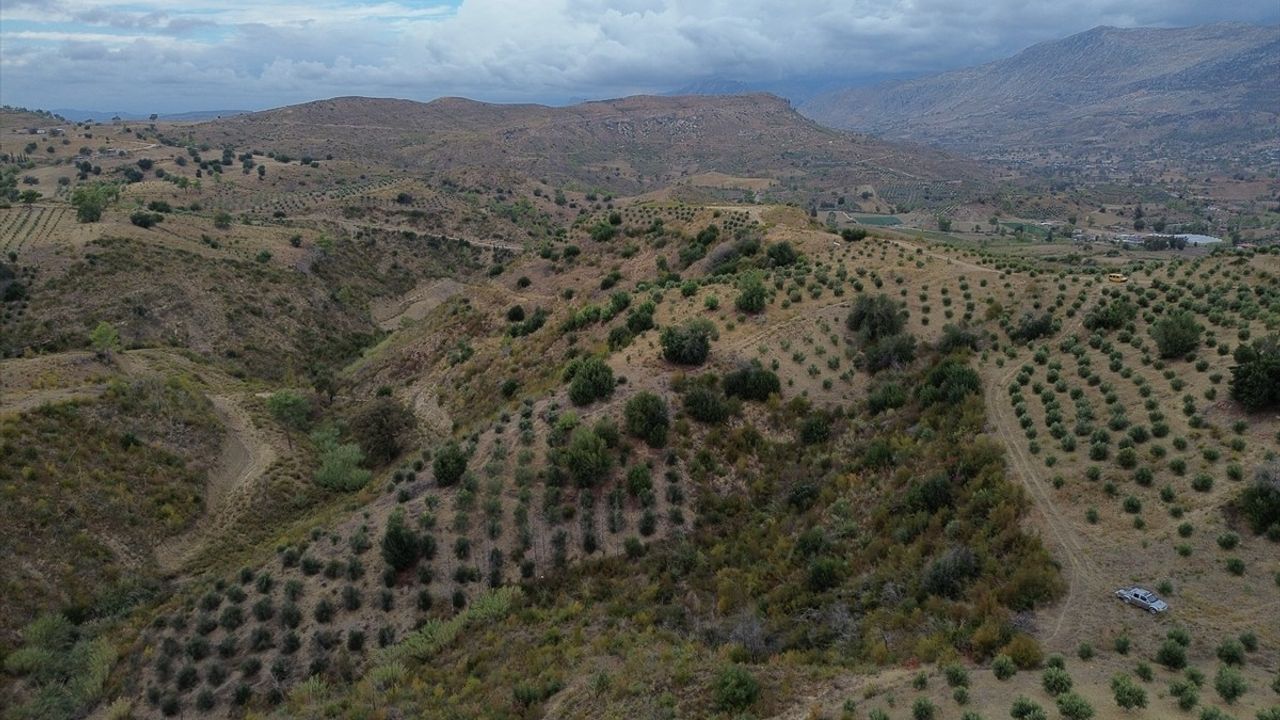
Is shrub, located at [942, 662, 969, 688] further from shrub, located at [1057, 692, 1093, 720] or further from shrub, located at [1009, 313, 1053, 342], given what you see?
shrub, located at [1009, 313, 1053, 342]

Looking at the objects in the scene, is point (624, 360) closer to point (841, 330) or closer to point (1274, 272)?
point (841, 330)

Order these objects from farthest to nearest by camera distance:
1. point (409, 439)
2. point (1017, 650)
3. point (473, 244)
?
point (473, 244)
point (409, 439)
point (1017, 650)

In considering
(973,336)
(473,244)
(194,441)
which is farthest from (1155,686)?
(473,244)

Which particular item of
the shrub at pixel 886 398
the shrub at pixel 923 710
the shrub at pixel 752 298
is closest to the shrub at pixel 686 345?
the shrub at pixel 752 298

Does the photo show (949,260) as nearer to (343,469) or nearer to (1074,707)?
Answer: (1074,707)

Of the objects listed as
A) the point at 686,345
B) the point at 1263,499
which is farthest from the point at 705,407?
the point at 1263,499

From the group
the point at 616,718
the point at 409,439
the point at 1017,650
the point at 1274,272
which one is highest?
the point at 1274,272
